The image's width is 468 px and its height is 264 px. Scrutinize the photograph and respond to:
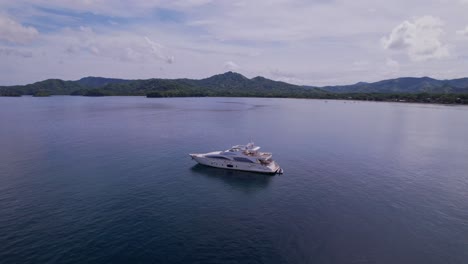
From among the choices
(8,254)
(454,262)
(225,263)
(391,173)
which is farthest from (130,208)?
(391,173)

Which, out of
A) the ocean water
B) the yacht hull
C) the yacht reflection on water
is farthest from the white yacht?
the ocean water

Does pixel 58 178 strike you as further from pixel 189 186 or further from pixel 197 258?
pixel 197 258

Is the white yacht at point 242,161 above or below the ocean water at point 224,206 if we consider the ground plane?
above

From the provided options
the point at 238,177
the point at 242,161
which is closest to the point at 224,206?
the point at 238,177

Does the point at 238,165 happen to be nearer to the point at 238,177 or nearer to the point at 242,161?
the point at 242,161

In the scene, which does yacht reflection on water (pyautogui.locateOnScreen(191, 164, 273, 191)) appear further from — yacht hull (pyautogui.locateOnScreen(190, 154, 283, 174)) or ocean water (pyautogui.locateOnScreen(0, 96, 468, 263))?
yacht hull (pyautogui.locateOnScreen(190, 154, 283, 174))

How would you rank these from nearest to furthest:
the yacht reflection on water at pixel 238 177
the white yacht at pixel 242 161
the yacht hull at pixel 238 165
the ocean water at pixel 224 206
→ the ocean water at pixel 224 206, the yacht reflection on water at pixel 238 177, the yacht hull at pixel 238 165, the white yacht at pixel 242 161

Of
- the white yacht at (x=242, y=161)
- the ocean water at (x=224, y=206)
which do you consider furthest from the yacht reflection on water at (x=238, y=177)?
the white yacht at (x=242, y=161)

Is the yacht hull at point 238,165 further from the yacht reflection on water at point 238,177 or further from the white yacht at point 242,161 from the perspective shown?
the yacht reflection on water at point 238,177
